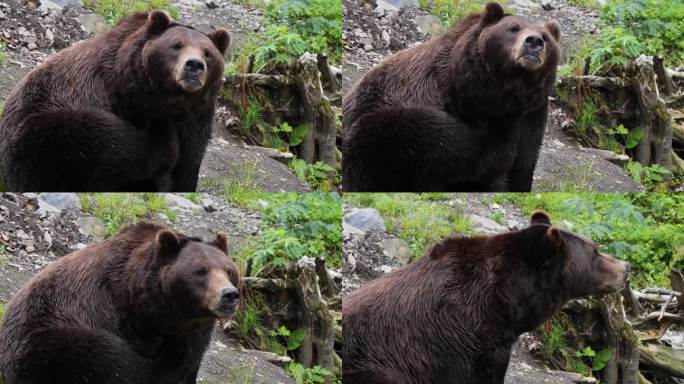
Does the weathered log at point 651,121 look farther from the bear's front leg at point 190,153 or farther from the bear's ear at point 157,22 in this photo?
the bear's ear at point 157,22

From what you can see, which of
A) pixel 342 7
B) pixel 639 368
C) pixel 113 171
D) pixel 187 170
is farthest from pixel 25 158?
pixel 639 368

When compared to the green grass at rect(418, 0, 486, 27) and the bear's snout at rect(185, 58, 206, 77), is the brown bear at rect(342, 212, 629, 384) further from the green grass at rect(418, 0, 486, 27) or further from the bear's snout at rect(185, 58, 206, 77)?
the bear's snout at rect(185, 58, 206, 77)

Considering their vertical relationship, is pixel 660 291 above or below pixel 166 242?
below

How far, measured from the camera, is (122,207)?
949 centimetres

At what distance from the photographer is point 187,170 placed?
8.82m

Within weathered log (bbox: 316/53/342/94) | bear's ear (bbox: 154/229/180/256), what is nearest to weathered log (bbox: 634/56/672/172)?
weathered log (bbox: 316/53/342/94)

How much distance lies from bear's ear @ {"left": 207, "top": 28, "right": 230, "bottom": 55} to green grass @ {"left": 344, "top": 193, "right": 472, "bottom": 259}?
4.77 ft

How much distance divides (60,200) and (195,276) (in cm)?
155

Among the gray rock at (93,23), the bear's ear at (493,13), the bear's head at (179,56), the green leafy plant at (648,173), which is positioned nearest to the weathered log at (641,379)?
the green leafy plant at (648,173)

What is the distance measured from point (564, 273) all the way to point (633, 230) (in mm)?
2568

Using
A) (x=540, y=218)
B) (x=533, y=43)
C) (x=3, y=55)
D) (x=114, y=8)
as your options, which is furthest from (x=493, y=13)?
(x=3, y=55)

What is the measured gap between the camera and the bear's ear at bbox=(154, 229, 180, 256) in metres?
8.20

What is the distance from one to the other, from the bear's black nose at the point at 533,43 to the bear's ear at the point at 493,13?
0.46m

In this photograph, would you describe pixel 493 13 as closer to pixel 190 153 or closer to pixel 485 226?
pixel 485 226
